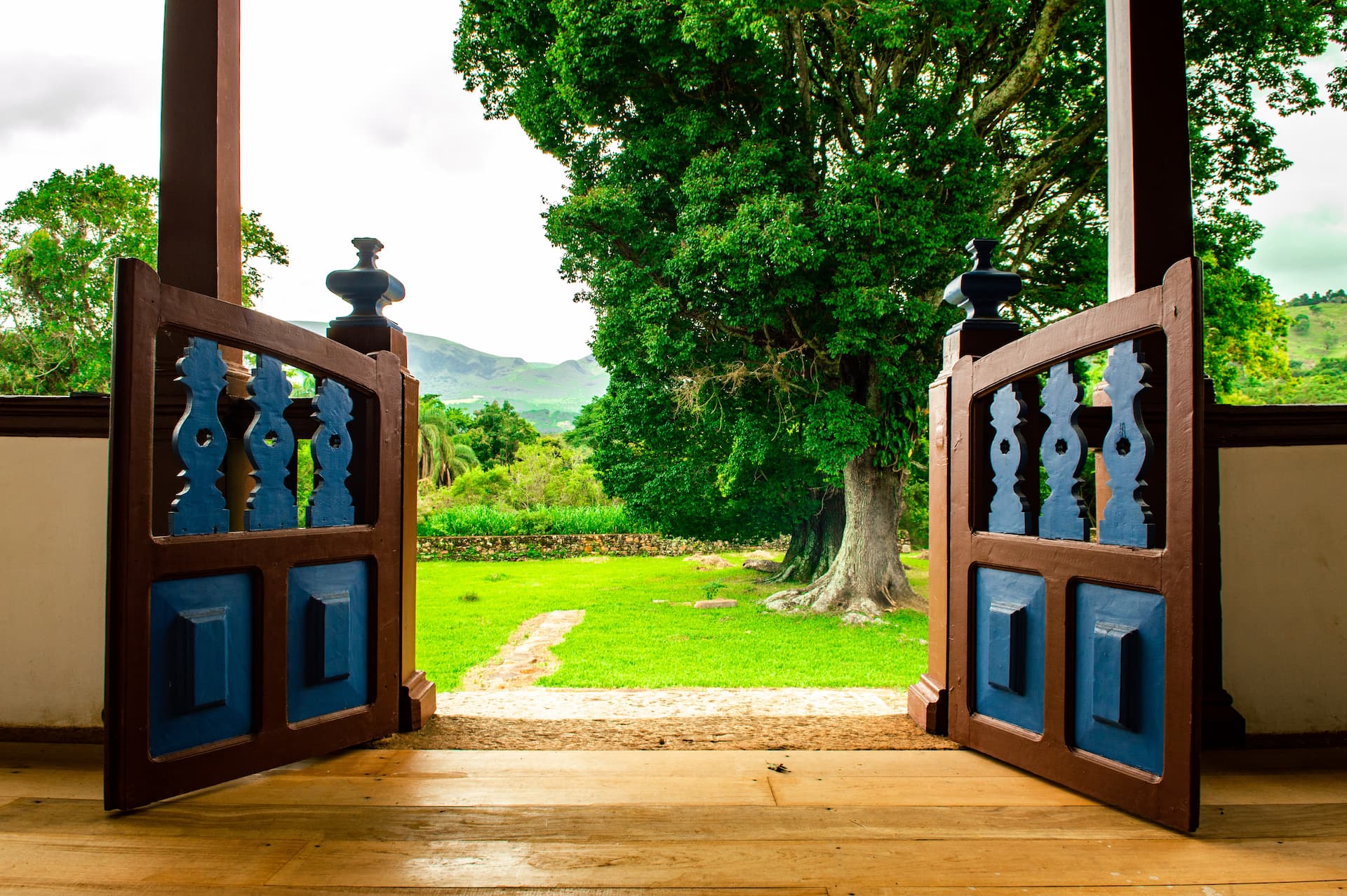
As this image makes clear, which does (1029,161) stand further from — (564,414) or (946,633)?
(564,414)

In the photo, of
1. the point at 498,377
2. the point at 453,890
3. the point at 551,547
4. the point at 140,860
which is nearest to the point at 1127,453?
the point at 453,890

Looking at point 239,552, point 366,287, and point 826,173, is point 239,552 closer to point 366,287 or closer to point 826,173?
point 366,287

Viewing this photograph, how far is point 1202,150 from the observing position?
707 centimetres

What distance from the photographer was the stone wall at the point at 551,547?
1563 centimetres

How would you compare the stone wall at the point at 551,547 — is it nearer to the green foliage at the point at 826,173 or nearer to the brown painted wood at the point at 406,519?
the green foliage at the point at 826,173

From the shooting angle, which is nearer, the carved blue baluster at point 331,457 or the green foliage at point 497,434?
the carved blue baluster at point 331,457

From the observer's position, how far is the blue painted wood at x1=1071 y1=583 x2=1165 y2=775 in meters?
1.33

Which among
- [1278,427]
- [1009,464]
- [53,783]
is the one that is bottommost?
[53,783]

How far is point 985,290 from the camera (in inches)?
74.0

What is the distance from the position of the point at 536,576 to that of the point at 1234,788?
1270 centimetres

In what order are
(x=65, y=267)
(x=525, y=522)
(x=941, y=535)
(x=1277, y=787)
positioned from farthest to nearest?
(x=525, y=522) < (x=65, y=267) < (x=941, y=535) < (x=1277, y=787)

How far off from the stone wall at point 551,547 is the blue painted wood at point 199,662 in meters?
14.1

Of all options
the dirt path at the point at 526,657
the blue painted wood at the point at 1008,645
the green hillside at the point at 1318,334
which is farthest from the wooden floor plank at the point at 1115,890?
the green hillside at the point at 1318,334

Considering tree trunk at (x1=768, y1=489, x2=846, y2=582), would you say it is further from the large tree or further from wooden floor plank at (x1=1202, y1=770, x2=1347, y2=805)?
wooden floor plank at (x1=1202, y1=770, x2=1347, y2=805)
